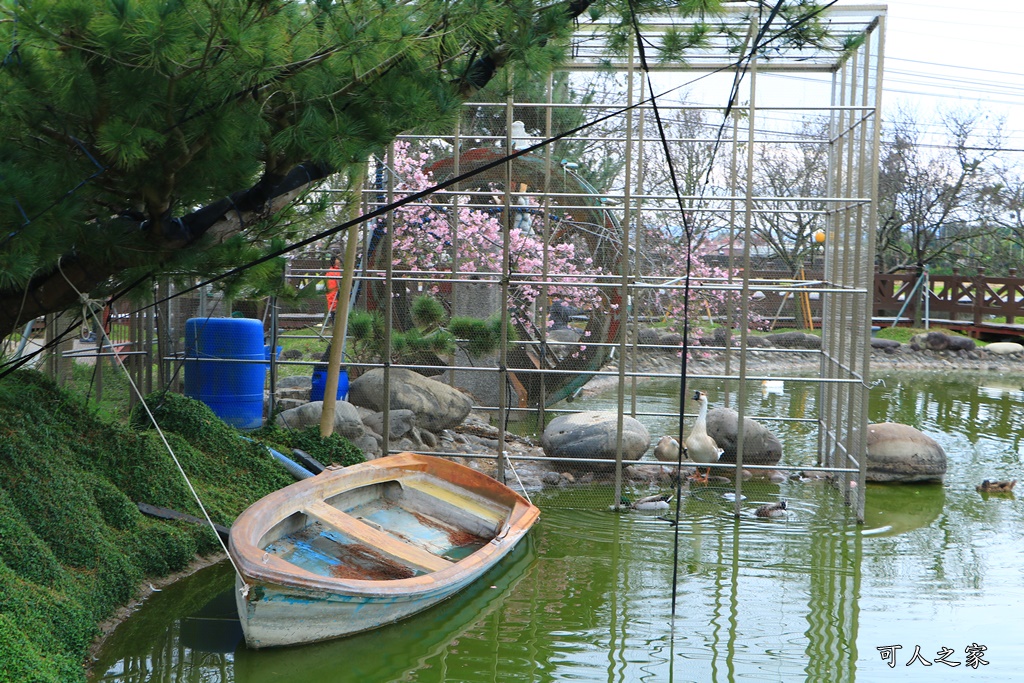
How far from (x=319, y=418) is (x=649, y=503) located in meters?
3.11

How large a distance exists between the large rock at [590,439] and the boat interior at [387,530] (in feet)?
6.59

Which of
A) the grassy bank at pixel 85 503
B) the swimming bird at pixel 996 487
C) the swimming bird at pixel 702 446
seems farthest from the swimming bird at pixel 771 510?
the grassy bank at pixel 85 503

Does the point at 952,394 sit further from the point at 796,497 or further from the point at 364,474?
the point at 364,474

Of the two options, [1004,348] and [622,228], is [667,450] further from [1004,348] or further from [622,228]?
[1004,348]

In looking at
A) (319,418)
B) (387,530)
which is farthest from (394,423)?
(387,530)

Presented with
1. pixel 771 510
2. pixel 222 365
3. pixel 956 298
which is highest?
pixel 956 298

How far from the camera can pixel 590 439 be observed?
9109 mm

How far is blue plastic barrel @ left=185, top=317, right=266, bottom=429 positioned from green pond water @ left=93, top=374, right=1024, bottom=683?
8.20ft

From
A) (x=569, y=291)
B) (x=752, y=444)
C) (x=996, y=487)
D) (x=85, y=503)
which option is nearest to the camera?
(x=85, y=503)

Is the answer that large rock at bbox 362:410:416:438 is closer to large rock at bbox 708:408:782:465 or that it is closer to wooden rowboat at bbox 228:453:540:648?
wooden rowboat at bbox 228:453:540:648

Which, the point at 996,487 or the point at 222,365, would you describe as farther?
the point at 996,487

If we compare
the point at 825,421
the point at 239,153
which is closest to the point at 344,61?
the point at 239,153

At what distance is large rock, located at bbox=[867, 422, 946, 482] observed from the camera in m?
9.59

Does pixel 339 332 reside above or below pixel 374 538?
above
